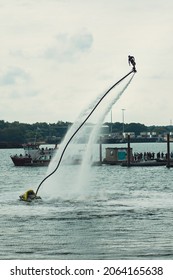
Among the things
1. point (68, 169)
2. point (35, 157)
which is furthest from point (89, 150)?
point (35, 157)

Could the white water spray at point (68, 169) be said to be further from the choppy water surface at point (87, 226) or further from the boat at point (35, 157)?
the boat at point (35, 157)

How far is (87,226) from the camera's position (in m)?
45.4

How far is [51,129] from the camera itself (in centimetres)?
19712

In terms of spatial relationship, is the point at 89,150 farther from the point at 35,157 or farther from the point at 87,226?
the point at 35,157

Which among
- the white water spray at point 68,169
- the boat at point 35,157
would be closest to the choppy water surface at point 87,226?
the white water spray at point 68,169

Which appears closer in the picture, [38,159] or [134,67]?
[134,67]

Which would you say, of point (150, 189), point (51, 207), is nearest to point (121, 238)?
point (51, 207)

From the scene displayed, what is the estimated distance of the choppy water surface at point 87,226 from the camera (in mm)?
36812

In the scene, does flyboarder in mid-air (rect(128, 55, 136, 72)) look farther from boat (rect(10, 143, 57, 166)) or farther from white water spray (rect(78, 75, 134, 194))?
boat (rect(10, 143, 57, 166))

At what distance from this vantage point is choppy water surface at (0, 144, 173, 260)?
3681cm

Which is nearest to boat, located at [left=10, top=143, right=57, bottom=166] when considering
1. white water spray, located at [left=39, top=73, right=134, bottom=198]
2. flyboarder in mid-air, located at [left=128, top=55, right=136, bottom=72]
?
white water spray, located at [left=39, top=73, right=134, bottom=198]

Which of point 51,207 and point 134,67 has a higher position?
point 134,67

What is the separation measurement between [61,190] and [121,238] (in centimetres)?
2452
